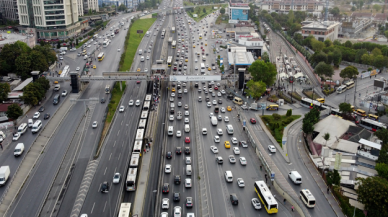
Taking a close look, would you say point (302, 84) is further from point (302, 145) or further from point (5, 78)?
point (5, 78)

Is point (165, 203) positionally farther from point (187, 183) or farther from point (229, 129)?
point (229, 129)

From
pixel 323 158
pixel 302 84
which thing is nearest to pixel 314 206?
pixel 323 158

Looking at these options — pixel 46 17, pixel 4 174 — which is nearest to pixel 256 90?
pixel 4 174

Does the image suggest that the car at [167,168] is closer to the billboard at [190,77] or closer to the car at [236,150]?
the car at [236,150]

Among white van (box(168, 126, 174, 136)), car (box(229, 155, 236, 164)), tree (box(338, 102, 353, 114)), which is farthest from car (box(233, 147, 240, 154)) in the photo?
tree (box(338, 102, 353, 114))

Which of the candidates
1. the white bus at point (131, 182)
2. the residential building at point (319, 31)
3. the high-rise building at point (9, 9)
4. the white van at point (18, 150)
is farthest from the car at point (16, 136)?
the residential building at point (319, 31)

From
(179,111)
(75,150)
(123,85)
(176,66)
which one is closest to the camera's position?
(75,150)
